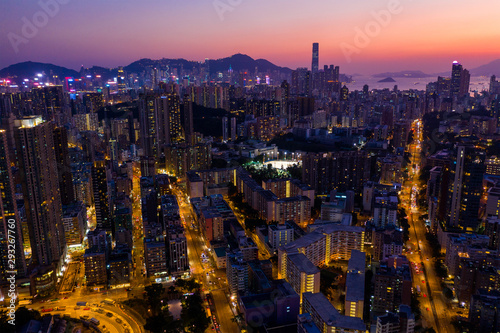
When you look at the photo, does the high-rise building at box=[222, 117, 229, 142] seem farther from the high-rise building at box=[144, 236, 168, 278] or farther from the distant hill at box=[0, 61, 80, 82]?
the high-rise building at box=[144, 236, 168, 278]

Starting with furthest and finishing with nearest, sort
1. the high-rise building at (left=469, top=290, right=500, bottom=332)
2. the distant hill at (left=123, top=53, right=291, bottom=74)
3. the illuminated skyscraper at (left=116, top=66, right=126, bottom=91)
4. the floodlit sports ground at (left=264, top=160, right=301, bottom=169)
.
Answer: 1. the distant hill at (left=123, top=53, right=291, bottom=74)
2. the illuminated skyscraper at (left=116, top=66, right=126, bottom=91)
3. the floodlit sports ground at (left=264, top=160, right=301, bottom=169)
4. the high-rise building at (left=469, top=290, right=500, bottom=332)

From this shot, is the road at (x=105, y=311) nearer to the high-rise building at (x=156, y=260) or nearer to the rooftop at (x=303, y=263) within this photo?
the high-rise building at (x=156, y=260)

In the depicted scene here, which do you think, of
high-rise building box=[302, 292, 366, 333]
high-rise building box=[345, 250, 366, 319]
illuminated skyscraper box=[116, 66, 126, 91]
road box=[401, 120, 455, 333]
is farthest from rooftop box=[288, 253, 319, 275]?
illuminated skyscraper box=[116, 66, 126, 91]

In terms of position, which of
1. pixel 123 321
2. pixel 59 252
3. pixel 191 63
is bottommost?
pixel 123 321

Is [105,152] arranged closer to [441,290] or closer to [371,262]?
[371,262]

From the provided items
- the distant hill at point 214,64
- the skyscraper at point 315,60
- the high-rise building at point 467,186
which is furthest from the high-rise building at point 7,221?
the distant hill at point 214,64

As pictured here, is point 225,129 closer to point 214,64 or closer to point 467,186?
point 467,186

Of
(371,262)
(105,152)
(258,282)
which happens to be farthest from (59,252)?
(105,152)
